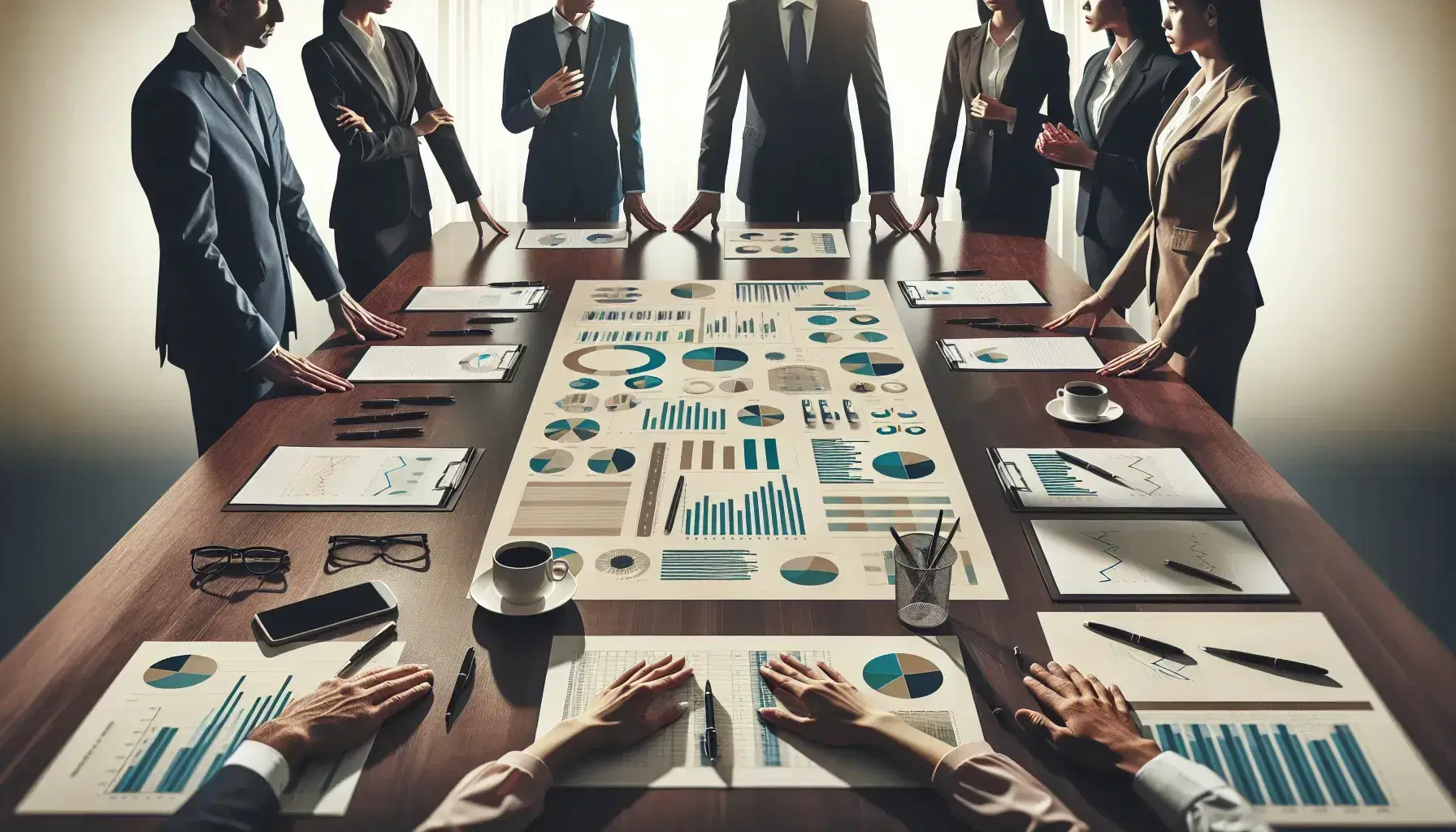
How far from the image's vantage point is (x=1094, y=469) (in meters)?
2.18

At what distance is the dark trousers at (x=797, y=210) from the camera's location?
4.64 m

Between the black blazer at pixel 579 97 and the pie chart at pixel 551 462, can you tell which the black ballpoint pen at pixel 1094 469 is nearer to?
the pie chart at pixel 551 462

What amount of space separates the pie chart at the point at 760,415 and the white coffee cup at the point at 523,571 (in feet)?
2.52

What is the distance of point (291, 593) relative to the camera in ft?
5.78

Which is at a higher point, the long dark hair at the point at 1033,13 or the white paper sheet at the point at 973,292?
the long dark hair at the point at 1033,13

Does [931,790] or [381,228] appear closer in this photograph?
[931,790]

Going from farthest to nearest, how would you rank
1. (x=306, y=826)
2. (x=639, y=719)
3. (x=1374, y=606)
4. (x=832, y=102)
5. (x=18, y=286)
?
(x=832, y=102)
(x=18, y=286)
(x=1374, y=606)
(x=639, y=719)
(x=306, y=826)

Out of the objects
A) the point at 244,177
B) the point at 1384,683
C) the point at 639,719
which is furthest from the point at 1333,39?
the point at 639,719

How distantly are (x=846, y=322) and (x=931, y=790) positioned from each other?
1856 mm

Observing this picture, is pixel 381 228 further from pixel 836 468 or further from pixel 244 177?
pixel 836 468

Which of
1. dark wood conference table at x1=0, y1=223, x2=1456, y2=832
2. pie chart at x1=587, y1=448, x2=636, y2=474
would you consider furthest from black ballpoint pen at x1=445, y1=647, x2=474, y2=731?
pie chart at x1=587, y1=448, x2=636, y2=474

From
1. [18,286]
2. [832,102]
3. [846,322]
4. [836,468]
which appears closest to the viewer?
[836,468]

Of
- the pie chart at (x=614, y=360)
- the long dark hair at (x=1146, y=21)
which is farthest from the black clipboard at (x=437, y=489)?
the long dark hair at (x=1146, y=21)

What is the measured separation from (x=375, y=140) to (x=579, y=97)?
96 cm
